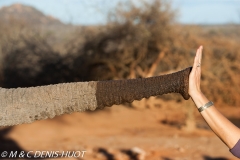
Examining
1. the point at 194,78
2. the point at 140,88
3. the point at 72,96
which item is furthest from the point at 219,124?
the point at 72,96

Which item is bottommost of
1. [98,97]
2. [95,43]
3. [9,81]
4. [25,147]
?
[25,147]

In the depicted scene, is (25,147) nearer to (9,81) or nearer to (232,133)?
(9,81)

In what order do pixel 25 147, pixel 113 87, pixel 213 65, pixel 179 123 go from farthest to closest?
pixel 213 65
pixel 179 123
pixel 25 147
pixel 113 87

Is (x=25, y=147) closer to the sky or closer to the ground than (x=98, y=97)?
closer to the ground

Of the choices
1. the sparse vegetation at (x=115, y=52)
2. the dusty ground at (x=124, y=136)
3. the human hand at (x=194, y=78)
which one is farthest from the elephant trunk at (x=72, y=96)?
the sparse vegetation at (x=115, y=52)

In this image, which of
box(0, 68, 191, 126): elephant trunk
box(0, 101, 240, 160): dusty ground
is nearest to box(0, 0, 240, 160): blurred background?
box(0, 101, 240, 160): dusty ground

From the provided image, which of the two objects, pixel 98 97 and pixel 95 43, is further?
pixel 95 43

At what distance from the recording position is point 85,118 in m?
12.3

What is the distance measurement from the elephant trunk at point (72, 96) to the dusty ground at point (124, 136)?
15.2ft

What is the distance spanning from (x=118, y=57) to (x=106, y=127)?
3.13 meters

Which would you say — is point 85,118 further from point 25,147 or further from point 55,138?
point 25,147

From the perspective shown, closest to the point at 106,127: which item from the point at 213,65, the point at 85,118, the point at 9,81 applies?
the point at 85,118

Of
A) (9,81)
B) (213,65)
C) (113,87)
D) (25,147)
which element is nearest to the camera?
(113,87)

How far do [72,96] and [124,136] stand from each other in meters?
7.64
